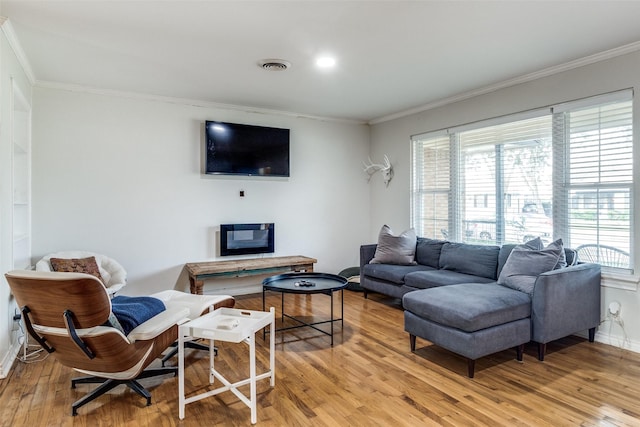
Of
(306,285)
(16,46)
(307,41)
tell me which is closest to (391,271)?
(306,285)

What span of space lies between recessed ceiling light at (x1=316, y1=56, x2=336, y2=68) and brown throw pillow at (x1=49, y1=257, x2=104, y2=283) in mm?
2969

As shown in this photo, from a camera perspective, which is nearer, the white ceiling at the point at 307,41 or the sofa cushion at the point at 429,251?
the white ceiling at the point at 307,41

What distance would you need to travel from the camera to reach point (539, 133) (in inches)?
154

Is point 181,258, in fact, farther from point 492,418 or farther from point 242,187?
point 492,418

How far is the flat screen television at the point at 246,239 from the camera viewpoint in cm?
501

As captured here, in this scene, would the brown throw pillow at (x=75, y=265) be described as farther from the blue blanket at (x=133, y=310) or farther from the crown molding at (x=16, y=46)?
the crown molding at (x=16, y=46)

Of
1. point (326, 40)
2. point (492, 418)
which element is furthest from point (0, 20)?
point (492, 418)

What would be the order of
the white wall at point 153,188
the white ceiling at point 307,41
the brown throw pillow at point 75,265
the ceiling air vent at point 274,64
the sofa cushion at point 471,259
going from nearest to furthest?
the white ceiling at point 307,41 < the ceiling air vent at point 274,64 < the brown throw pillow at point 75,265 < the sofa cushion at point 471,259 < the white wall at point 153,188

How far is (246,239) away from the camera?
515 cm

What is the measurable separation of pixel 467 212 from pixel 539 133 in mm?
1217

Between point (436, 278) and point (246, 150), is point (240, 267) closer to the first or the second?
point (246, 150)

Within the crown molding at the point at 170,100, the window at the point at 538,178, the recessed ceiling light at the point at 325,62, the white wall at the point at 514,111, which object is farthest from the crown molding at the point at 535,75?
the recessed ceiling light at the point at 325,62

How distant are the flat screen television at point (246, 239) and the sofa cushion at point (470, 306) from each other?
2.56m

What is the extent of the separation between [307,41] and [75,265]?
3056 mm
